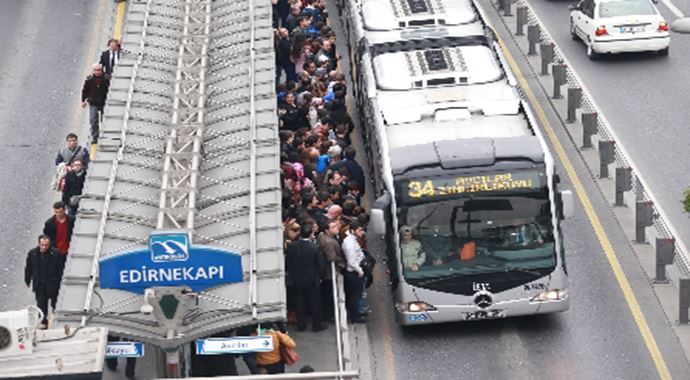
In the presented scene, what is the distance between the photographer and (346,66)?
39719 mm

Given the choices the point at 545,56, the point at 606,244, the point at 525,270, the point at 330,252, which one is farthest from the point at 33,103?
the point at 525,270

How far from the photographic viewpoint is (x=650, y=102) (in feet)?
122

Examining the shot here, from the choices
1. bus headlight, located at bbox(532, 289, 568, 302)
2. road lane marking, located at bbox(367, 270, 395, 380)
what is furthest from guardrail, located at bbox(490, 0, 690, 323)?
road lane marking, located at bbox(367, 270, 395, 380)

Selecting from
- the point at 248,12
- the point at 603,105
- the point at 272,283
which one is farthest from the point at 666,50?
the point at 272,283

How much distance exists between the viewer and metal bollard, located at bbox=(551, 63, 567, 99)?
36.8m

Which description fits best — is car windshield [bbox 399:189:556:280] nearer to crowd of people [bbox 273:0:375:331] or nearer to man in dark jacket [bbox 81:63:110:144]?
crowd of people [bbox 273:0:375:331]

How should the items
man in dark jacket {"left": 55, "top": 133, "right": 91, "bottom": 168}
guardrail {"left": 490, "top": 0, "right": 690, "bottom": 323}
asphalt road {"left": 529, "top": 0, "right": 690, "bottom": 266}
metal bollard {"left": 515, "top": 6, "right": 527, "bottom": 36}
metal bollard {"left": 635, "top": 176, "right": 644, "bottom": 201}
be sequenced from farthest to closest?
metal bollard {"left": 515, "top": 6, "right": 527, "bottom": 36}
asphalt road {"left": 529, "top": 0, "right": 690, "bottom": 266}
metal bollard {"left": 635, "top": 176, "right": 644, "bottom": 201}
man in dark jacket {"left": 55, "top": 133, "right": 91, "bottom": 168}
guardrail {"left": 490, "top": 0, "right": 690, "bottom": 323}

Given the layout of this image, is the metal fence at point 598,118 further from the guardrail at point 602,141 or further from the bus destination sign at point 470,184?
the bus destination sign at point 470,184

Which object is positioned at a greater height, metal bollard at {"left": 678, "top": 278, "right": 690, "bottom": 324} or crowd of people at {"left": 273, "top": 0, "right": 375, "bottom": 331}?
crowd of people at {"left": 273, "top": 0, "right": 375, "bottom": 331}

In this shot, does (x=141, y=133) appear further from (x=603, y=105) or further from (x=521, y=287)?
(x=603, y=105)

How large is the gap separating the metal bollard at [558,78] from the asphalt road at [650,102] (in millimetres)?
812

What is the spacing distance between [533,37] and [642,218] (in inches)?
448

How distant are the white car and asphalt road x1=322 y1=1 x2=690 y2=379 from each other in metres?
11.6

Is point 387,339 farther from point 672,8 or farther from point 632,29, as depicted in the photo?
point 672,8
